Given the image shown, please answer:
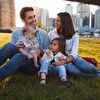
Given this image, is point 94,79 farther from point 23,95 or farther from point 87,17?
point 87,17

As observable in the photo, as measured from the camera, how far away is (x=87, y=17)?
16188 cm

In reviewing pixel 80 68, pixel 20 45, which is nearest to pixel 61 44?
pixel 80 68

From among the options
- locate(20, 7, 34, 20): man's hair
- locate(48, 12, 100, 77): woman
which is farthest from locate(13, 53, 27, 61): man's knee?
locate(20, 7, 34, 20): man's hair

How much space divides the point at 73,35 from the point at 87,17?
6152 inches

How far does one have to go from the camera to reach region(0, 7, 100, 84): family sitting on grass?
6.45m

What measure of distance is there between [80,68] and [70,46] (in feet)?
1.40

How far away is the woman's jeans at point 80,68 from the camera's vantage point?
22.5ft

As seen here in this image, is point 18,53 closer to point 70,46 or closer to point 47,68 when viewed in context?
point 47,68

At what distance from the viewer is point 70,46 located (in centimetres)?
686

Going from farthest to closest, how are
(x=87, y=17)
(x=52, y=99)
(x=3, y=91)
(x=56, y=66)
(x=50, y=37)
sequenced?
1. (x=87, y=17)
2. (x=50, y=37)
3. (x=56, y=66)
4. (x=3, y=91)
5. (x=52, y=99)

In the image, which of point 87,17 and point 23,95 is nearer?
point 23,95

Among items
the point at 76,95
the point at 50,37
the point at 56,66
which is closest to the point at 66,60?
the point at 56,66

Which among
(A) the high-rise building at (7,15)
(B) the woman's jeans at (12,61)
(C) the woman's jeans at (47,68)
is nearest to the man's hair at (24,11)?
(B) the woman's jeans at (12,61)

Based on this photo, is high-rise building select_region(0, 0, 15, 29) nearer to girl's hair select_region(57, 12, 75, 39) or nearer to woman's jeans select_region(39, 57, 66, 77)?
girl's hair select_region(57, 12, 75, 39)
